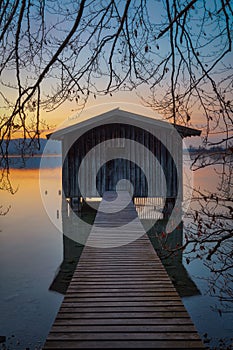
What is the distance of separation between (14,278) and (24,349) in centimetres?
575

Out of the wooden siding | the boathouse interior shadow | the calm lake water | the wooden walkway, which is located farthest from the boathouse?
the wooden walkway

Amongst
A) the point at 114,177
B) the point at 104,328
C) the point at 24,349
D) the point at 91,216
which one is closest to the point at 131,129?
the point at 114,177

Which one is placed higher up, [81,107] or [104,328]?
[81,107]

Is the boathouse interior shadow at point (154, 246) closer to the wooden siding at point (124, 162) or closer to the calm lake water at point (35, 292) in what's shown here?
the calm lake water at point (35, 292)

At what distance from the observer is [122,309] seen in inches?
164

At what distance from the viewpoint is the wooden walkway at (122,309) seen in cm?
337

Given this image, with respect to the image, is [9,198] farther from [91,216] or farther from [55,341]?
[55,341]

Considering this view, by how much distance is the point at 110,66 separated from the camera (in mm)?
4145

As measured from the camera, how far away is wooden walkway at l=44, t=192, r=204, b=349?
11.0 feet

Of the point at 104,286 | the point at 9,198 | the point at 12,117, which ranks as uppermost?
the point at 12,117

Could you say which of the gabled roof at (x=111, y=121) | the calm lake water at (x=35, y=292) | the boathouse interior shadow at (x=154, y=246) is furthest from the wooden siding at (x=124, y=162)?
the calm lake water at (x=35, y=292)

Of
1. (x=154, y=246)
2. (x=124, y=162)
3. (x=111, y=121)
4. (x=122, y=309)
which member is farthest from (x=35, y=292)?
(x=111, y=121)

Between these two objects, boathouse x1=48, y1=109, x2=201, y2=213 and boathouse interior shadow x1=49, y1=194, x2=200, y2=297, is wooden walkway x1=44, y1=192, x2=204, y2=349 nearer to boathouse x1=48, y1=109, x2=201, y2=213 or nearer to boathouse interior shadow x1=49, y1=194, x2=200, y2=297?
boathouse interior shadow x1=49, y1=194, x2=200, y2=297

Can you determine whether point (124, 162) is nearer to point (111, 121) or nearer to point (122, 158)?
point (122, 158)
